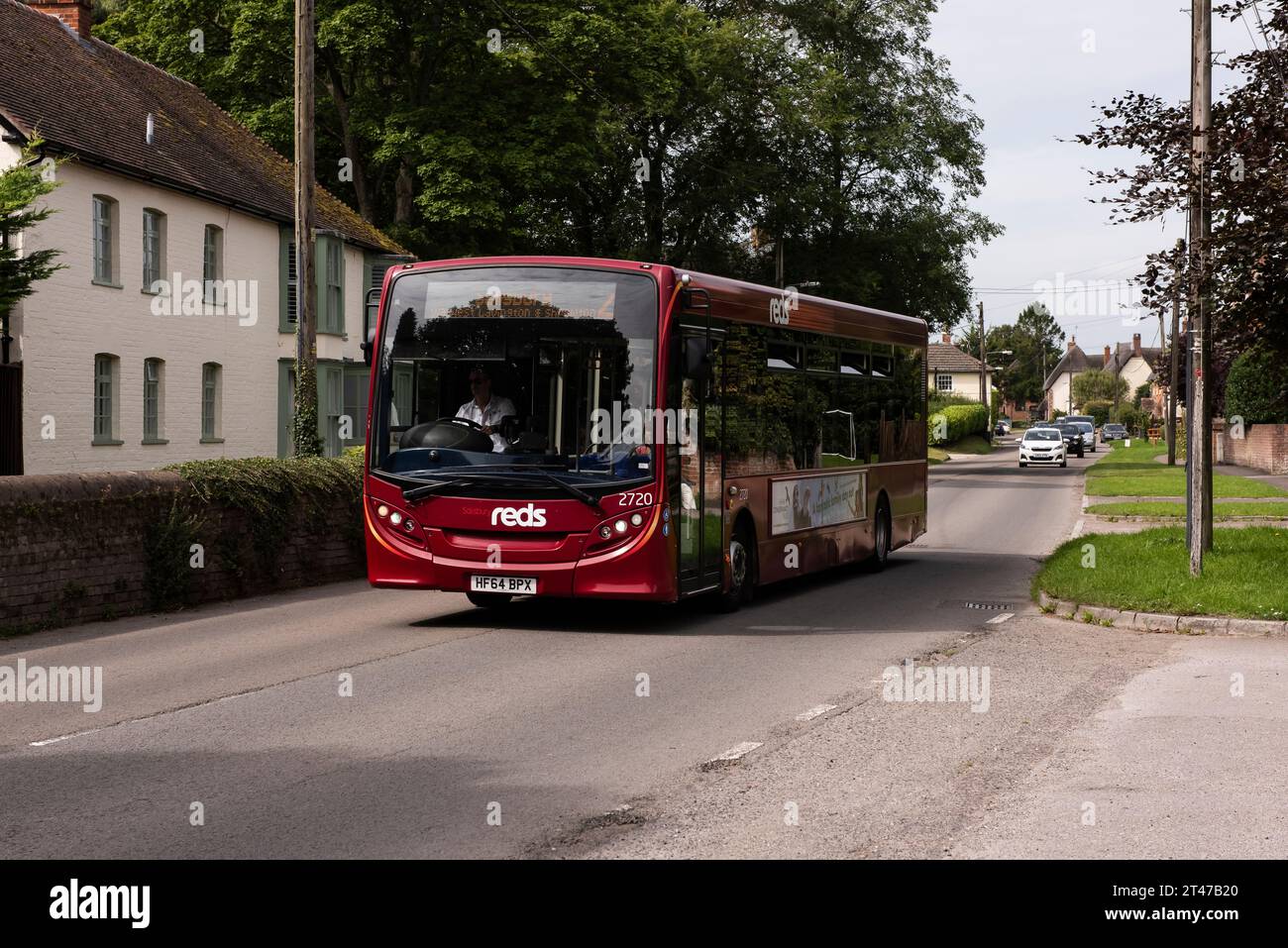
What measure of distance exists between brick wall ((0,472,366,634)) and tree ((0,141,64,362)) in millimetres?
2415

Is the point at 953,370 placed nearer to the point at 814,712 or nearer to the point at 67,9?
the point at 67,9

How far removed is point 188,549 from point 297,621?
1.92 metres

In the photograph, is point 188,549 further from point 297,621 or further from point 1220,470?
point 1220,470

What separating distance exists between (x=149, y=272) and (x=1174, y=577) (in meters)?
21.9

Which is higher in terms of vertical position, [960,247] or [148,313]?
[960,247]

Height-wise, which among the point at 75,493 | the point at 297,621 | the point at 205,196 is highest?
the point at 205,196

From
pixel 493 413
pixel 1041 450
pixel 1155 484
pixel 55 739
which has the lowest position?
pixel 55 739

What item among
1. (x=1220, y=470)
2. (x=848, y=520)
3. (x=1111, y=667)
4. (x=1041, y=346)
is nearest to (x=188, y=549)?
(x=848, y=520)

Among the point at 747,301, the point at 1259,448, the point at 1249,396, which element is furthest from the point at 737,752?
the point at 1249,396

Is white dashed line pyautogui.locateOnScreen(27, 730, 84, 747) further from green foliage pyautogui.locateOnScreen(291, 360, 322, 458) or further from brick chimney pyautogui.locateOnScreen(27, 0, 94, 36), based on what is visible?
brick chimney pyautogui.locateOnScreen(27, 0, 94, 36)

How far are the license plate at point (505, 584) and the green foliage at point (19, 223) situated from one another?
20.6ft

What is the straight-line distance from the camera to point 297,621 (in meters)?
14.1

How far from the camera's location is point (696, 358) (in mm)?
13172

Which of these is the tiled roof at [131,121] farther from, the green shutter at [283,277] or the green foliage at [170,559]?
the green foliage at [170,559]
